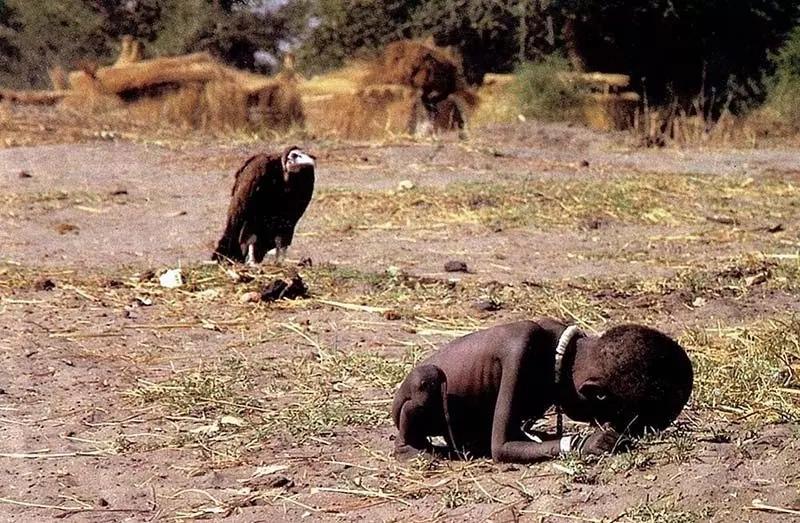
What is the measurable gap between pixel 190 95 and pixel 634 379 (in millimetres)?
16426

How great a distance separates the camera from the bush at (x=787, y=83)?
21.2m

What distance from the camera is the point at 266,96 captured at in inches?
779

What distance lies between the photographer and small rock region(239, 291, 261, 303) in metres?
7.27

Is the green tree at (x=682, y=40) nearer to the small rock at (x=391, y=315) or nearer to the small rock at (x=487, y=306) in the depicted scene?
the small rock at (x=487, y=306)

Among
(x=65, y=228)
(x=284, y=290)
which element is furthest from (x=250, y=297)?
(x=65, y=228)

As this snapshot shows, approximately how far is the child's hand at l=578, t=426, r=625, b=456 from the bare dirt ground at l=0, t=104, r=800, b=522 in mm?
46

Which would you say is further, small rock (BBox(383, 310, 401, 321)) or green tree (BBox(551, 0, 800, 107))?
green tree (BBox(551, 0, 800, 107))

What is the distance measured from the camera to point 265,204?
8.38 meters

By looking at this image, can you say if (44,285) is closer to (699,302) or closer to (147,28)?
(699,302)

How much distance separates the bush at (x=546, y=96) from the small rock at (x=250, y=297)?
13.8 metres

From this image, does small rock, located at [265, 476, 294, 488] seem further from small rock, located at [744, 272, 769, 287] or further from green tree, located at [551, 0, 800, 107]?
green tree, located at [551, 0, 800, 107]

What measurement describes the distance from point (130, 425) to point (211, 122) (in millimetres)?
14656

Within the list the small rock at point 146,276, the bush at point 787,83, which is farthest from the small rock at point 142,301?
the bush at point 787,83

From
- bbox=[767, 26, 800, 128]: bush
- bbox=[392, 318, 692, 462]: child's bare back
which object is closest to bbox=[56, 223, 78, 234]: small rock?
bbox=[392, 318, 692, 462]: child's bare back
